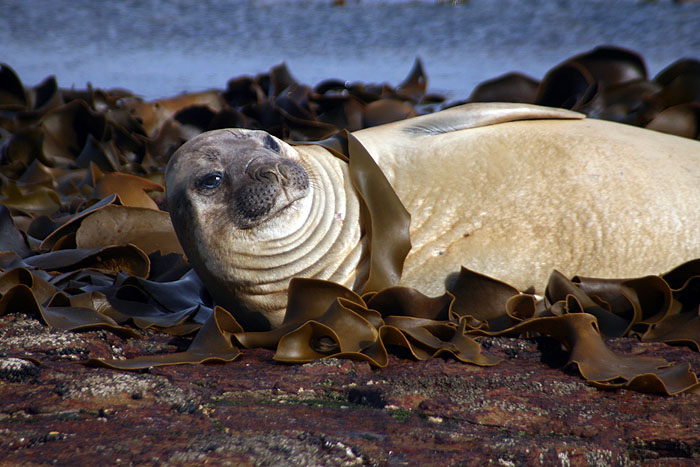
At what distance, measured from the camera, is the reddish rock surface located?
1.78m

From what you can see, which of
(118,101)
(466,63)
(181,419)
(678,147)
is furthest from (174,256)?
(466,63)

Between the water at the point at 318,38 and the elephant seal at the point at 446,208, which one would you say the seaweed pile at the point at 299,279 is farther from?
the water at the point at 318,38

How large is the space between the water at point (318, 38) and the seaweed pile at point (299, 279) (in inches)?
141

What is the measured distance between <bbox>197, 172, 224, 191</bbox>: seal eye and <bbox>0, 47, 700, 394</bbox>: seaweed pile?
0.52 metres

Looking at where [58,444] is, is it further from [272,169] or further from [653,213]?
[653,213]

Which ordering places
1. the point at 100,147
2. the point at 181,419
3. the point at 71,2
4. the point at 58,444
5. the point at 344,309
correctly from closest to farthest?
the point at 58,444 → the point at 181,419 → the point at 344,309 → the point at 100,147 → the point at 71,2

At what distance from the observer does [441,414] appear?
209 centimetres

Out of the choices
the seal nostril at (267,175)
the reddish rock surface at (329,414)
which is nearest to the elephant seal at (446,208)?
the seal nostril at (267,175)

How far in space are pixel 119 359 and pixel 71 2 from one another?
587 inches

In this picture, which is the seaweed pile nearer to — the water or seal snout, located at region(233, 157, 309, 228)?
seal snout, located at region(233, 157, 309, 228)

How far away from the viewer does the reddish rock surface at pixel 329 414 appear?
5.83ft

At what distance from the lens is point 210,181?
307 cm

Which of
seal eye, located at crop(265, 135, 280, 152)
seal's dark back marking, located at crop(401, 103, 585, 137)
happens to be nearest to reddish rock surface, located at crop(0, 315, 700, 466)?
seal eye, located at crop(265, 135, 280, 152)

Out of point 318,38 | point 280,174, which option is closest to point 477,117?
point 280,174
